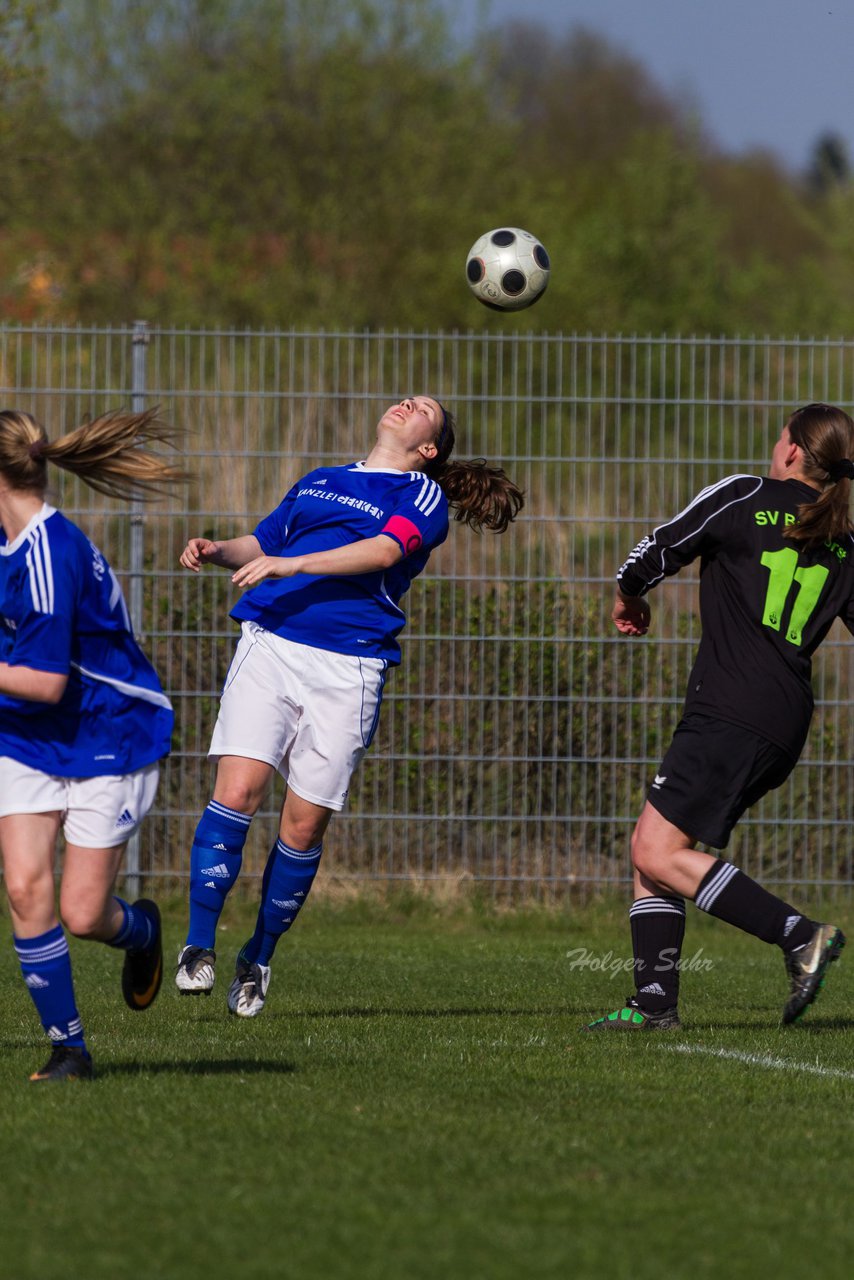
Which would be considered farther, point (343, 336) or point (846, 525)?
point (343, 336)

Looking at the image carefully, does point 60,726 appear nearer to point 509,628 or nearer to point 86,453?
point 86,453

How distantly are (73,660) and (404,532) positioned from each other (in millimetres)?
1700

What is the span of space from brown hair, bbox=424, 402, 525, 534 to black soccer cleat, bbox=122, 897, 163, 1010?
209cm

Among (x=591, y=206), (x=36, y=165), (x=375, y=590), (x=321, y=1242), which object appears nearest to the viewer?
(x=321, y=1242)

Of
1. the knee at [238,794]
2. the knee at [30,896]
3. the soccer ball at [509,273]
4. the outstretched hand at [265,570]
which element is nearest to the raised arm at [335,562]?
the outstretched hand at [265,570]

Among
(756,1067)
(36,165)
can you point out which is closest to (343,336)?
(756,1067)

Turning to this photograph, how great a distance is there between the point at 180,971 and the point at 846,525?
269 centimetres

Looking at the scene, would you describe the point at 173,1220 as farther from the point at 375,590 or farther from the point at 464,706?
the point at 464,706

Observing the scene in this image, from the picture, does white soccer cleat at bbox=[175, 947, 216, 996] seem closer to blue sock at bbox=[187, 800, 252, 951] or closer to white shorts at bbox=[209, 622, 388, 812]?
blue sock at bbox=[187, 800, 252, 951]

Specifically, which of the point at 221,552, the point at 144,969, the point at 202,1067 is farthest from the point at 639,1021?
the point at 221,552

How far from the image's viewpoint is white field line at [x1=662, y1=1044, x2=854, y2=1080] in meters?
5.32

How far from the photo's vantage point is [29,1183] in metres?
3.79

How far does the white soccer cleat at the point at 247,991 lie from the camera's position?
246 inches

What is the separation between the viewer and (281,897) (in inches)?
247
